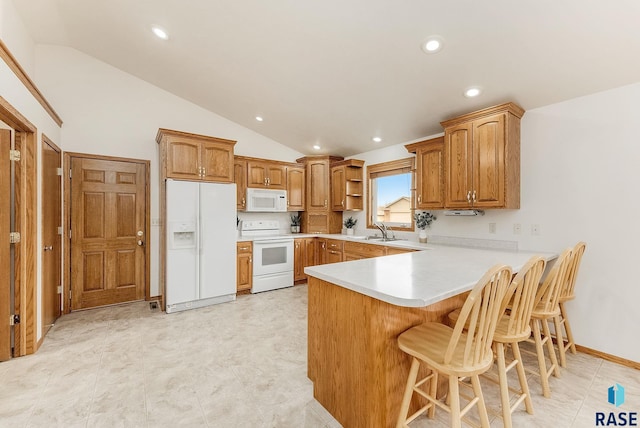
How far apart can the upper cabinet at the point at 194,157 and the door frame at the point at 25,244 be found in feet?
4.00

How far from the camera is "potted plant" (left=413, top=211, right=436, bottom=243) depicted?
12.5ft

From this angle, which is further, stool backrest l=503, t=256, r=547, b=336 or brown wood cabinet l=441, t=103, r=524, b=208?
brown wood cabinet l=441, t=103, r=524, b=208

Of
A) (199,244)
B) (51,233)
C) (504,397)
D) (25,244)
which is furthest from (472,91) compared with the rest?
(51,233)

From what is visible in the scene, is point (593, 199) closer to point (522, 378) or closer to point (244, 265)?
point (522, 378)

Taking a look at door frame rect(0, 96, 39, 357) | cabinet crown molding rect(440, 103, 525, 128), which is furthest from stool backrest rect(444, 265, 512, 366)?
door frame rect(0, 96, 39, 357)

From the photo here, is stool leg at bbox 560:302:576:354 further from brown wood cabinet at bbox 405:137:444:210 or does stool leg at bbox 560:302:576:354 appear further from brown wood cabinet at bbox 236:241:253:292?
brown wood cabinet at bbox 236:241:253:292

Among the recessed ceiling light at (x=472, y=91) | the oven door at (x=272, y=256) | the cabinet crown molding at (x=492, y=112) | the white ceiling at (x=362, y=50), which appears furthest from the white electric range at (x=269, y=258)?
the recessed ceiling light at (x=472, y=91)

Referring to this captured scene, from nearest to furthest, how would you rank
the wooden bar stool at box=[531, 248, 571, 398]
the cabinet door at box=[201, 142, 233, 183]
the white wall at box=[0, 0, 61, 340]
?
1. the wooden bar stool at box=[531, 248, 571, 398]
2. the white wall at box=[0, 0, 61, 340]
3. the cabinet door at box=[201, 142, 233, 183]

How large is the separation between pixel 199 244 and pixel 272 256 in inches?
46.6

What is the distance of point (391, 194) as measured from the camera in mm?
4555

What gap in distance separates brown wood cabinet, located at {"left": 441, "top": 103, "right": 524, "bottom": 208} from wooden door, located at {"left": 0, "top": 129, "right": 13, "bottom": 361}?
167 inches

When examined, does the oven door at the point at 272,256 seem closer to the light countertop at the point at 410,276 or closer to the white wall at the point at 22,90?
the white wall at the point at 22,90

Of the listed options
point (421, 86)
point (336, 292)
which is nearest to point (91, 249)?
point (336, 292)

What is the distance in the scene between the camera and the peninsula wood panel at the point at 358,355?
145 centimetres
